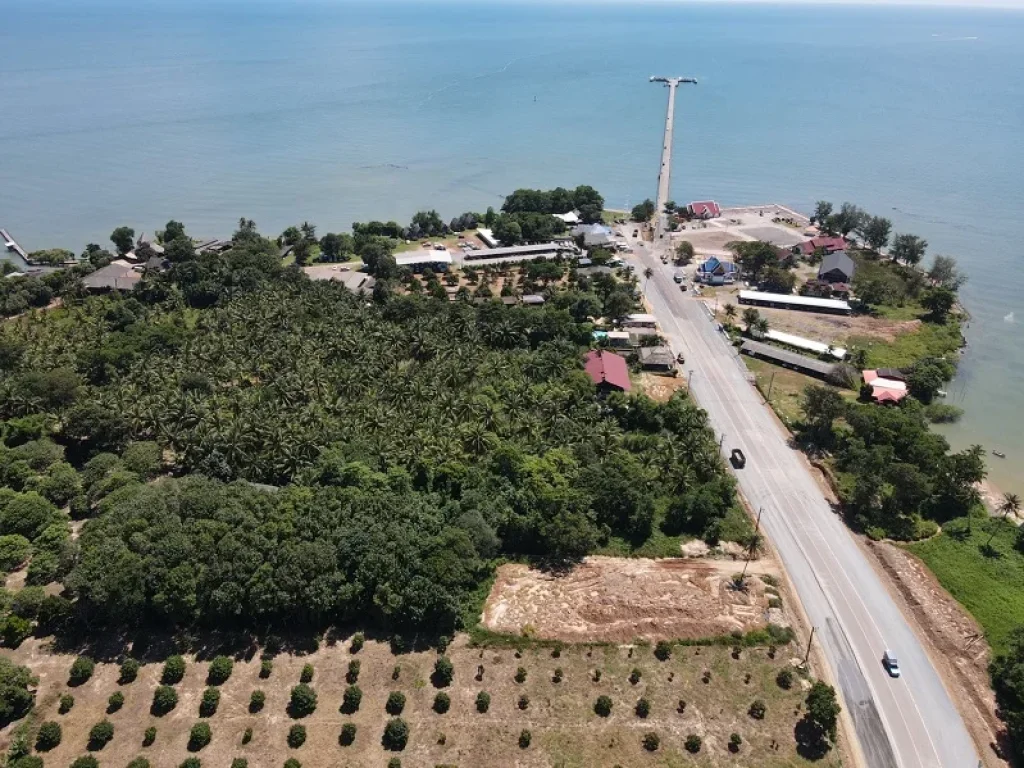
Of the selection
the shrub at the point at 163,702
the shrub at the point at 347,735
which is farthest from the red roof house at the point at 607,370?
the shrub at the point at 163,702

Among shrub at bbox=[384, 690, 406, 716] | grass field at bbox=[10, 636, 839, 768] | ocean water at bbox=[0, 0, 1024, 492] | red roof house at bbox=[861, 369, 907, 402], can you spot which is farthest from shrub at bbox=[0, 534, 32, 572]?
ocean water at bbox=[0, 0, 1024, 492]

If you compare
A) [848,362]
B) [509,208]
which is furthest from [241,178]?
[848,362]

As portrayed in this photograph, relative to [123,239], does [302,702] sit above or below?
below

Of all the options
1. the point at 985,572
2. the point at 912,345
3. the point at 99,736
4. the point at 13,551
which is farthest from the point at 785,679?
the point at 912,345

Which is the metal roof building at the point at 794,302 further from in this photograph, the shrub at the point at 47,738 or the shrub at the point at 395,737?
the shrub at the point at 47,738

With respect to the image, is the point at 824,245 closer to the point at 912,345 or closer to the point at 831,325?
the point at 831,325

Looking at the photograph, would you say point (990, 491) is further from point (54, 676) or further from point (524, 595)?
point (54, 676)
